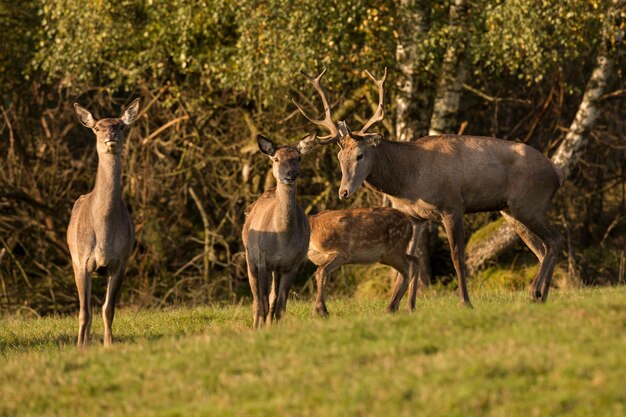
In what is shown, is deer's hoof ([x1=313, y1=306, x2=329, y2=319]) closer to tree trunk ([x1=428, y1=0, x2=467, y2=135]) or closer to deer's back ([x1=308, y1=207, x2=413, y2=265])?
deer's back ([x1=308, y1=207, x2=413, y2=265])

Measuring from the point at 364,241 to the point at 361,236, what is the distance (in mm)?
65

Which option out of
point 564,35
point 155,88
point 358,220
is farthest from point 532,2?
point 155,88

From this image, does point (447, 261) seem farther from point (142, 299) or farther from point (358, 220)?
point (358, 220)

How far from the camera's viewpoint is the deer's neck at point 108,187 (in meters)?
10.7

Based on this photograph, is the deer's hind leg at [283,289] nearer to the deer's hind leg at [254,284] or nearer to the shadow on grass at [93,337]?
the deer's hind leg at [254,284]

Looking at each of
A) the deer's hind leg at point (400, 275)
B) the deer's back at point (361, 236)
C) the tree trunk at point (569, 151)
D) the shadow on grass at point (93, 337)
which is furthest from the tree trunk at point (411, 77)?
the shadow on grass at point (93, 337)

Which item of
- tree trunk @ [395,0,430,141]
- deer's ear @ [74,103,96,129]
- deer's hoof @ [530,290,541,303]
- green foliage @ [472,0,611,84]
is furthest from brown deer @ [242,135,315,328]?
tree trunk @ [395,0,430,141]

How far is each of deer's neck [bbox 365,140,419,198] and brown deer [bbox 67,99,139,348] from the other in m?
2.86

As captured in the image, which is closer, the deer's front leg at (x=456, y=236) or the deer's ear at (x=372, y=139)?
the deer's front leg at (x=456, y=236)

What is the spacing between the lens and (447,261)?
19094 millimetres

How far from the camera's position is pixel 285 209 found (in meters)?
11.0

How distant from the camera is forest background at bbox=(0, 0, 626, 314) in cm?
1642

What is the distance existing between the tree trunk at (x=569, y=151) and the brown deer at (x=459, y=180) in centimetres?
508

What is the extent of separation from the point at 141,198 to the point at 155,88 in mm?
2009
